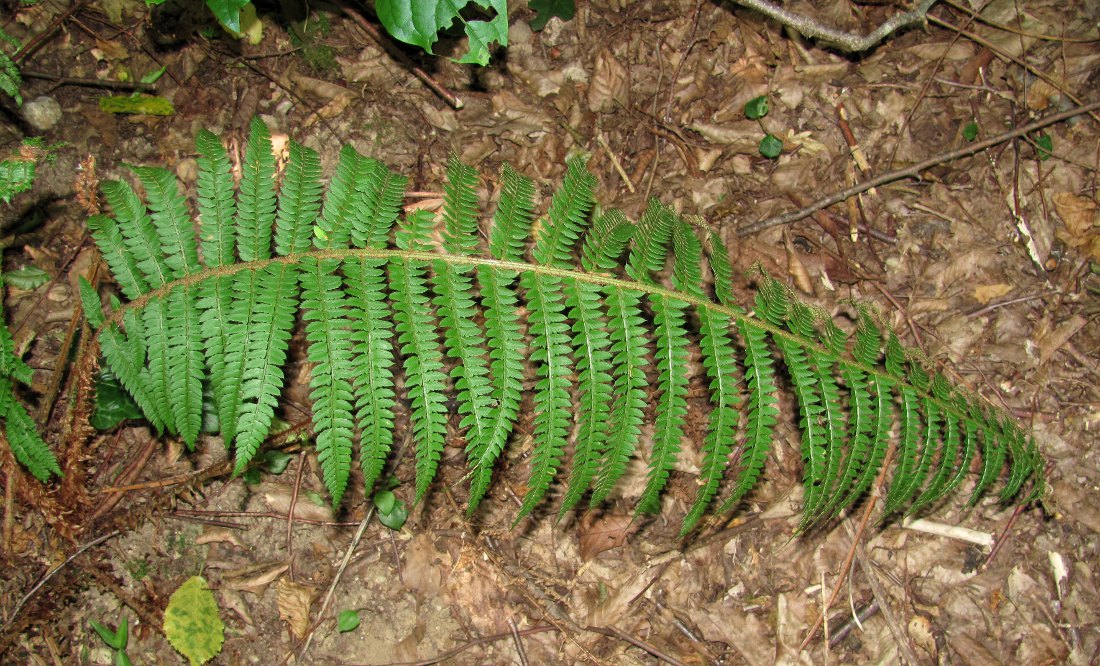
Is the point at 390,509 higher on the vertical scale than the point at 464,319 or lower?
lower

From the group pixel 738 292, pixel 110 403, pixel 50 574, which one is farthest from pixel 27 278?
pixel 738 292

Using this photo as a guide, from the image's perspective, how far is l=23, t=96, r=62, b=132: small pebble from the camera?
9.47 feet

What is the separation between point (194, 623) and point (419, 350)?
1.53 metres

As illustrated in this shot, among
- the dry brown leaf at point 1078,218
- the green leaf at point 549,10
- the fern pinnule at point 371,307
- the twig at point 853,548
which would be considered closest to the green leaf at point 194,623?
the fern pinnule at point 371,307

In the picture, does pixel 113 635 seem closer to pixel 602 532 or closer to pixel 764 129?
pixel 602 532

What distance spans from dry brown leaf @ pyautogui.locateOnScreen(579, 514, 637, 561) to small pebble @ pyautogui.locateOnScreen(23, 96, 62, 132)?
283 centimetres

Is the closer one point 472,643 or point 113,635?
point 113,635

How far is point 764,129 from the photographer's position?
361 centimetres

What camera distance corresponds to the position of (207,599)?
2.71m

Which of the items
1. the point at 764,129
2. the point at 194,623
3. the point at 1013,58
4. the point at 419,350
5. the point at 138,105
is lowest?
the point at 194,623

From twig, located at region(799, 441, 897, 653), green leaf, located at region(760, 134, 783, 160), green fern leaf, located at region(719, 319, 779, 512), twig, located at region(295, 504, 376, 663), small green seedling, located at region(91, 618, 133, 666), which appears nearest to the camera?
green fern leaf, located at region(719, 319, 779, 512)

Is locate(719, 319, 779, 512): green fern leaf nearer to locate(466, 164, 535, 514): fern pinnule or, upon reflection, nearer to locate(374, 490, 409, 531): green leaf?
locate(466, 164, 535, 514): fern pinnule

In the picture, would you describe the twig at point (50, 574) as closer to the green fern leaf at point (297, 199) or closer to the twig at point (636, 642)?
the green fern leaf at point (297, 199)

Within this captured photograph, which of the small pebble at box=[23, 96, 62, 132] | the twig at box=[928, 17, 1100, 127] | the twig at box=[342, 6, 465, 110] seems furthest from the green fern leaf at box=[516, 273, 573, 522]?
the twig at box=[928, 17, 1100, 127]
